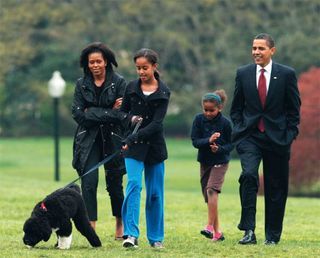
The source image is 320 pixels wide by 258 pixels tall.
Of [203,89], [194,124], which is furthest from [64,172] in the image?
[194,124]

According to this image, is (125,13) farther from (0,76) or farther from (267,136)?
(267,136)

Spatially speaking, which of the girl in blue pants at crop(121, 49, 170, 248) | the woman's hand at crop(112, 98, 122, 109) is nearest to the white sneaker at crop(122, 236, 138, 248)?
the girl in blue pants at crop(121, 49, 170, 248)

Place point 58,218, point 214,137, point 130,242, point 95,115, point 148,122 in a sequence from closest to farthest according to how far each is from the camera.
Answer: point 58,218, point 130,242, point 148,122, point 95,115, point 214,137

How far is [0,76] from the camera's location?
82.3 m

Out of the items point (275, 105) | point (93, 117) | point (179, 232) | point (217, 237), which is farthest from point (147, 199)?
point (179, 232)

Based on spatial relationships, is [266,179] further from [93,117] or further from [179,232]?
[179,232]

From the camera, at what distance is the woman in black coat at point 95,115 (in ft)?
41.0

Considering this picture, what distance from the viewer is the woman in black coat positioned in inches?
492

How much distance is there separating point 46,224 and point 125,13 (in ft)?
232

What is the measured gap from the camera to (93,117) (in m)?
12.4

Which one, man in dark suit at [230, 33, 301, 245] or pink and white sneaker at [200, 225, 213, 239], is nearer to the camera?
man in dark suit at [230, 33, 301, 245]

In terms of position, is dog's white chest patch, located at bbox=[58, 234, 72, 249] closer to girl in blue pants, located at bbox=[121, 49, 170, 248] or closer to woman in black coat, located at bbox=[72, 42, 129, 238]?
girl in blue pants, located at bbox=[121, 49, 170, 248]

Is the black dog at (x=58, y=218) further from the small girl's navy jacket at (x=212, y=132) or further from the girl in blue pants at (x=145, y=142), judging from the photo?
the small girl's navy jacket at (x=212, y=132)

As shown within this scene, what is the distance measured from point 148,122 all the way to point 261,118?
1351 millimetres
